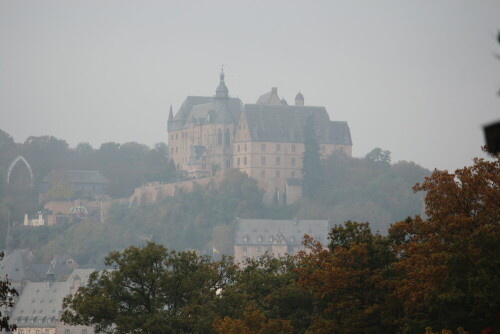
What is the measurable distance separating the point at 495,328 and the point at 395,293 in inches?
214

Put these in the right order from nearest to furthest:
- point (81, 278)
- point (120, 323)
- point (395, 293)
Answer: point (395, 293) → point (120, 323) → point (81, 278)

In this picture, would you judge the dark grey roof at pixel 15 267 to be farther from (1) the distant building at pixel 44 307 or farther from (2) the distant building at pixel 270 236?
(2) the distant building at pixel 270 236

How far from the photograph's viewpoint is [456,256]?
140 ft

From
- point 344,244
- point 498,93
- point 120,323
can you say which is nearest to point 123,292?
point 120,323

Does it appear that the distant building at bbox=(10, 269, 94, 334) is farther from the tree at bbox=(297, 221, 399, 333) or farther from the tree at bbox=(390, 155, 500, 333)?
the tree at bbox=(390, 155, 500, 333)

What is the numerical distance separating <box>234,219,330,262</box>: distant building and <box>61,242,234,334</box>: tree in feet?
433

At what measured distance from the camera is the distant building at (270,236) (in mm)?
194500

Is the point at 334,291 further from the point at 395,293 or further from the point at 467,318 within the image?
the point at 467,318

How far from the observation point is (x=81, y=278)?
16762cm

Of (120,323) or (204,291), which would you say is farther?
(204,291)

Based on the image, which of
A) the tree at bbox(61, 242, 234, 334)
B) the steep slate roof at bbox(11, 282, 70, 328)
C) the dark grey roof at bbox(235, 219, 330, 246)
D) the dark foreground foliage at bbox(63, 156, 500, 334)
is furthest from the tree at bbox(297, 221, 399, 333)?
the dark grey roof at bbox(235, 219, 330, 246)

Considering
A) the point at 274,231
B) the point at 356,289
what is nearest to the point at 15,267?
the point at 274,231

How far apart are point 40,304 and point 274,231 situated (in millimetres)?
45049

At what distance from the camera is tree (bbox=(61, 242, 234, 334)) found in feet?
189
